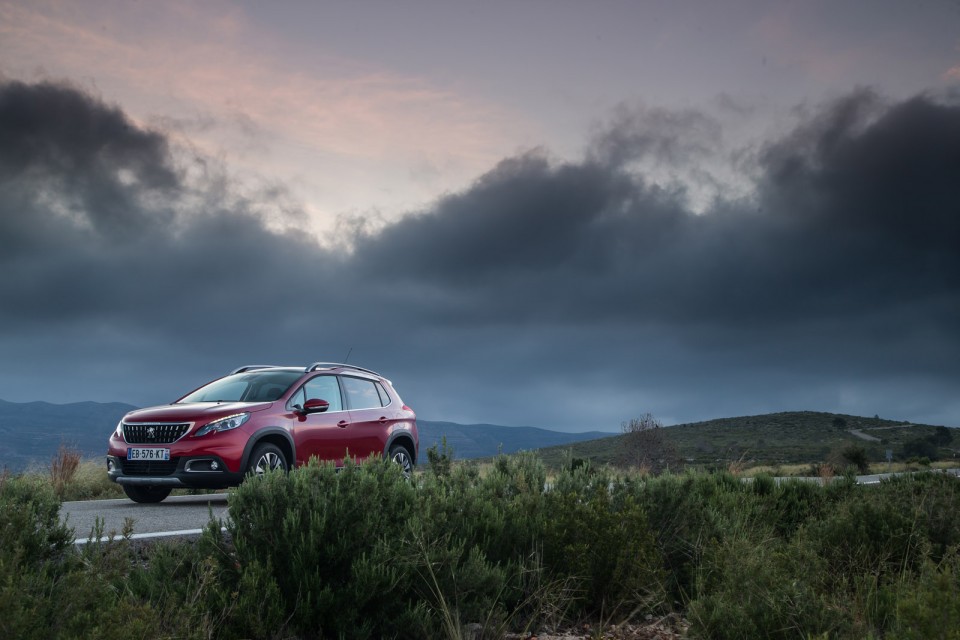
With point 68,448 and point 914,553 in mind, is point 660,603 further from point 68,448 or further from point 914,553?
point 68,448

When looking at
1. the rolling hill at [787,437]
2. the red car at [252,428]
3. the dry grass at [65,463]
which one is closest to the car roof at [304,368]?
the red car at [252,428]

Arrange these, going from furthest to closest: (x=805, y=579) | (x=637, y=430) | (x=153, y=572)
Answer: (x=637, y=430) → (x=805, y=579) → (x=153, y=572)

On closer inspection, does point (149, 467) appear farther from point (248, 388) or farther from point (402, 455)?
point (402, 455)

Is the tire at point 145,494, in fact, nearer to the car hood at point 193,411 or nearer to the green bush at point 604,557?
the car hood at point 193,411

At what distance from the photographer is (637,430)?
36438 millimetres

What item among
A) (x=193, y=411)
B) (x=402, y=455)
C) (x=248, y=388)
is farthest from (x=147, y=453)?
(x=402, y=455)

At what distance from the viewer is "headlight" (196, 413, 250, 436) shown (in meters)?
10.9

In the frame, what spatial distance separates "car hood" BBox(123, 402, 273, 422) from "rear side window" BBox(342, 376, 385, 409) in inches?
68.0

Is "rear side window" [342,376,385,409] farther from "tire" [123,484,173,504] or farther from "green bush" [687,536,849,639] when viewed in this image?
"green bush" [687,536,849,639]

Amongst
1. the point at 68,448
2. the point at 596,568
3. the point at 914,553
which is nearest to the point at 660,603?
the point at 596,568

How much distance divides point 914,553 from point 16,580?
25.6 feet

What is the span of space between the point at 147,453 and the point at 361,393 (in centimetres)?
353

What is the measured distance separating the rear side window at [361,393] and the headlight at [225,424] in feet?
7.15

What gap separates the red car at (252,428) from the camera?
10859 mm
